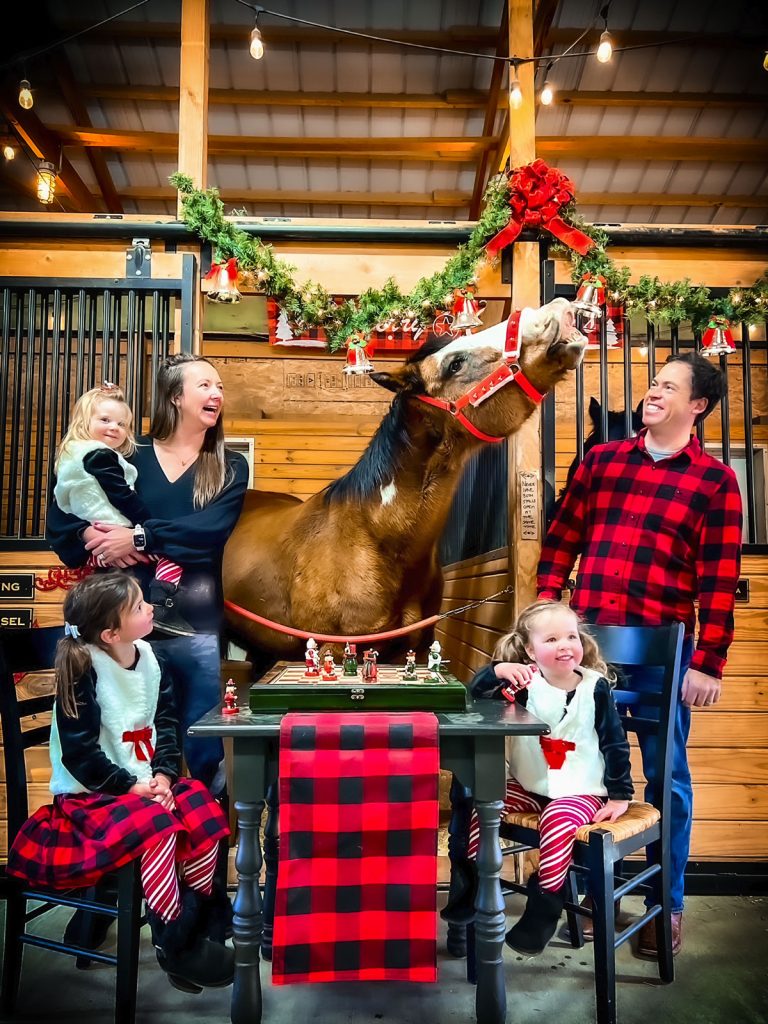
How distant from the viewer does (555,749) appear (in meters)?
1.84

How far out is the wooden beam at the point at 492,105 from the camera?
422cm

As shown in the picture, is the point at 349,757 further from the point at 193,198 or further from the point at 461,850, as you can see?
the point at 193,198

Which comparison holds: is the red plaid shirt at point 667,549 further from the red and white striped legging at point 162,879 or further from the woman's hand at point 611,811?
the red and white striped legging at point 162,879

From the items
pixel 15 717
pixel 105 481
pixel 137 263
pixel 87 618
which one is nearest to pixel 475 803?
pixel 87 618

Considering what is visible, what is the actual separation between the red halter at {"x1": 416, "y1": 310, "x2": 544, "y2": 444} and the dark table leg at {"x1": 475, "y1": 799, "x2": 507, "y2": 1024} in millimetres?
1386

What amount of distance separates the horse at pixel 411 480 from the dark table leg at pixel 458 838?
732 millimetres

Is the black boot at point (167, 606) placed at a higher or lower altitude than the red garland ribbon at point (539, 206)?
lower

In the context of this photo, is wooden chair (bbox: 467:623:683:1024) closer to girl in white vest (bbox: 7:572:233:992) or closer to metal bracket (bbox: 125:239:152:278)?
girl in white vest (bbox: 7:572:233:992)

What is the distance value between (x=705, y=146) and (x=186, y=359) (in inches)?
178

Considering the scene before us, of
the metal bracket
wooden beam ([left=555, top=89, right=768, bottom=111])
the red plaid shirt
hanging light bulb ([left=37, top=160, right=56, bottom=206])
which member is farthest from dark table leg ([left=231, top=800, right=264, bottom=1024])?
wooden beam ([left=555, top=89, right=768, bottom=111])

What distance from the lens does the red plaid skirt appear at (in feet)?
5.28

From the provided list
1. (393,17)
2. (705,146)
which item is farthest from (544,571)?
(705,146)

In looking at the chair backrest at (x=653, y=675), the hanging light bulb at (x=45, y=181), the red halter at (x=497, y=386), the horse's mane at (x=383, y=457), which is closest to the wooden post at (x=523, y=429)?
the red halter at (x=497, y=386)

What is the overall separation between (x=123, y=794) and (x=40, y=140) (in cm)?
466
